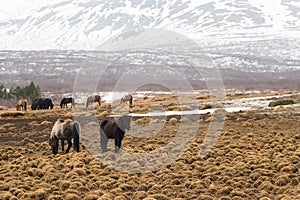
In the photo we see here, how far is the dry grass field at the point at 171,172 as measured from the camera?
1381cm

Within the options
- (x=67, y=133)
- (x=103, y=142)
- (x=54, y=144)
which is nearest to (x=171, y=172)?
(x=103, y=142)

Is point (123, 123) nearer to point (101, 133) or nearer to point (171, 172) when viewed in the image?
point (101, 133)

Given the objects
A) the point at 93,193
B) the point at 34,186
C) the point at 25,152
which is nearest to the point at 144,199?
the point at 93,193

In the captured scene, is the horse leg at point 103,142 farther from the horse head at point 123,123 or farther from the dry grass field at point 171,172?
the horse head at point 123,123

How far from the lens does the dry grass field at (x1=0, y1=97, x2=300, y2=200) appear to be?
45.3ft

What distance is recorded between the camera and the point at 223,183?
1490 cm

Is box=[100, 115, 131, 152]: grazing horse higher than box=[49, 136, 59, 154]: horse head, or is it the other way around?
box=[100, 115, 131, 152]: grazing horse

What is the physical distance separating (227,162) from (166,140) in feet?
27.2

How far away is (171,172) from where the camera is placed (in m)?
16.8

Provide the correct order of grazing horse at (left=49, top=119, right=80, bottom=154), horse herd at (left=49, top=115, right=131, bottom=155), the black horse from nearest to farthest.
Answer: grazing horse at (left=49, top=119, right=80, bottom=154) < horse herd at (left=49, top=115, right=131, bottom=155) < the black horse

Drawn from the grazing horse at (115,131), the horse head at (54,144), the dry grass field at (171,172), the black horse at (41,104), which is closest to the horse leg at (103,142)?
the grazing horse at (115,131)

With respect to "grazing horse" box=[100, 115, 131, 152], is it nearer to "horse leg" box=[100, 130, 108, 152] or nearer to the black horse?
"horse leg" box=[100, 130, 108, 152]

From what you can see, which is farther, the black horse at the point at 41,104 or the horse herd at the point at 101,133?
the black horse at the point at 41,104

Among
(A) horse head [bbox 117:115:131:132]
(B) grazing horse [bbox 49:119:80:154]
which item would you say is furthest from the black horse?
(A) horse head [bbox 117:115:131:132]
